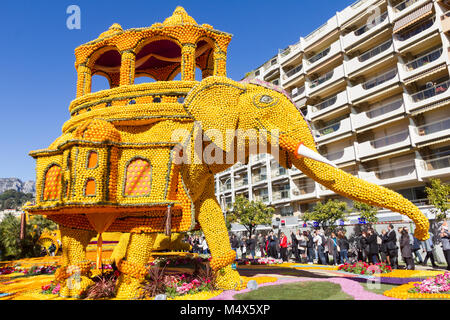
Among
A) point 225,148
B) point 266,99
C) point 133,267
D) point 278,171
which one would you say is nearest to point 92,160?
point 133,267

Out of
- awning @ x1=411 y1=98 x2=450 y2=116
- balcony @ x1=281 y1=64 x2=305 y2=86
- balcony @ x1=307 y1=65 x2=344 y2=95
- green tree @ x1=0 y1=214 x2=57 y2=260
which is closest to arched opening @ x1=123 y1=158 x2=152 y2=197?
green tree @ x1=0 y1=214 x2=57 y2=260

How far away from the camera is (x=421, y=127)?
2517cm

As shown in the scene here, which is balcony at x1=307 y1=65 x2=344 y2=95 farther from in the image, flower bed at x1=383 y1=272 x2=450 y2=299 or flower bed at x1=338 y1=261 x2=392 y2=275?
flower bed at x1=383 y1=272 x2=450 y2=299

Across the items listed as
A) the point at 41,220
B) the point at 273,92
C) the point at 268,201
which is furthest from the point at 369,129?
the point at 41,220

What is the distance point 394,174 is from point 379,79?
8.65 m

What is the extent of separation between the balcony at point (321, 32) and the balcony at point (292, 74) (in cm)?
267

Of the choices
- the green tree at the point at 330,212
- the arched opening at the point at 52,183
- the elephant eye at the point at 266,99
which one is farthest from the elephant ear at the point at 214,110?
the green tree at the point at 330,212

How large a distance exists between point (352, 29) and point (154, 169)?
102ft

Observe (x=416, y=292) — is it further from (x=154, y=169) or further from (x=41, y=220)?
(x=41, y=220)

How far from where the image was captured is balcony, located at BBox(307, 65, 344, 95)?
31656 millimetres

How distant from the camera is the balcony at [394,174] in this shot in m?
25.3

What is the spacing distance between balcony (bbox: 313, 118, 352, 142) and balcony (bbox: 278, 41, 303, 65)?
32.2ft

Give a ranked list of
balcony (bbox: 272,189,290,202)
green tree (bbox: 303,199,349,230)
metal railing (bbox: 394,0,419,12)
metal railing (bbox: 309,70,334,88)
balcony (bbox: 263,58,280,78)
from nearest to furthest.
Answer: green tree (bbox: 303,199,349,230)
metal railing (bbox: 394,0,419,12)
metal railing (bbox: 309,70,334,88)
balcony (bbox: 272,189,290,202)
balcony (bbox: 263,58,280,78)

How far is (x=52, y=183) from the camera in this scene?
7230 millimetres
